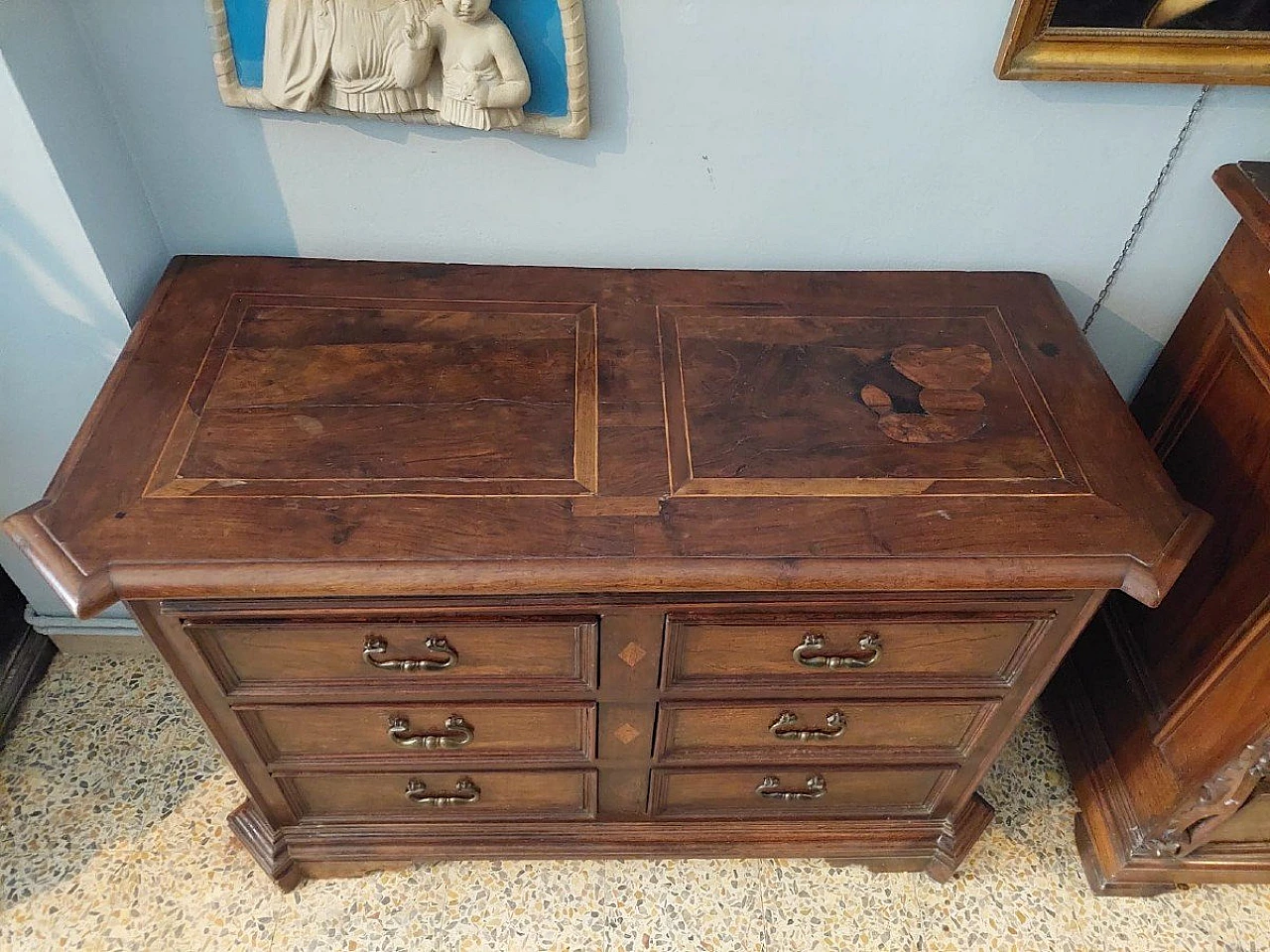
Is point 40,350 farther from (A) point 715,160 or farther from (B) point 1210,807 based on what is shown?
(B) point 1210,807

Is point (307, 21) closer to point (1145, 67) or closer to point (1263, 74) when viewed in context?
point (1145, 67)

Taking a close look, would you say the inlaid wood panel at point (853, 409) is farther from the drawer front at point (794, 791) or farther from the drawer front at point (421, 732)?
the drawer front at point (794, 791)

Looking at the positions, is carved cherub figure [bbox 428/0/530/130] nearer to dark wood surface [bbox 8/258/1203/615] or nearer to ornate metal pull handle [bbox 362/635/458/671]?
dark wood surface [bbox 8/258/1203/615]

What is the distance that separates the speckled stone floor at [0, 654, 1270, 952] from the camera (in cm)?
147

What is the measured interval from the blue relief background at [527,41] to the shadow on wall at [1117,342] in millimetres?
873

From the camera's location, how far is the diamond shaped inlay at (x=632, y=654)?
1.14m

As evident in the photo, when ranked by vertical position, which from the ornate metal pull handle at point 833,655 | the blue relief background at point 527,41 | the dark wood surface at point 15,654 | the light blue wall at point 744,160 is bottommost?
the dark wood surface at point 15,654

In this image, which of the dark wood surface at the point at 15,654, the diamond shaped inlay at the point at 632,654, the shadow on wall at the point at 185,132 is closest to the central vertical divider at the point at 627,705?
the diamond shaped inlay at the point at 632,654

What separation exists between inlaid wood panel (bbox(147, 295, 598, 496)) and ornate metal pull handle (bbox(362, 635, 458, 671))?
21 centimetres

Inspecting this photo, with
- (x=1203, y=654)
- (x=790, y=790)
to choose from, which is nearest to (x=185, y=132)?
(x=790, y=790)

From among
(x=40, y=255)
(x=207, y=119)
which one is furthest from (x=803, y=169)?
(x=40, y=255)

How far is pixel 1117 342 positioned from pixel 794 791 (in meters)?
0.95

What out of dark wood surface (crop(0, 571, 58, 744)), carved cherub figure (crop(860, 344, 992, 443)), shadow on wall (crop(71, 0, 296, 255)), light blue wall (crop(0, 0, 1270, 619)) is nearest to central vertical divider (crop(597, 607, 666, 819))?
carved cherub figure (crop(860, 344, 992, 443))

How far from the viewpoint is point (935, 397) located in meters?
1.21
